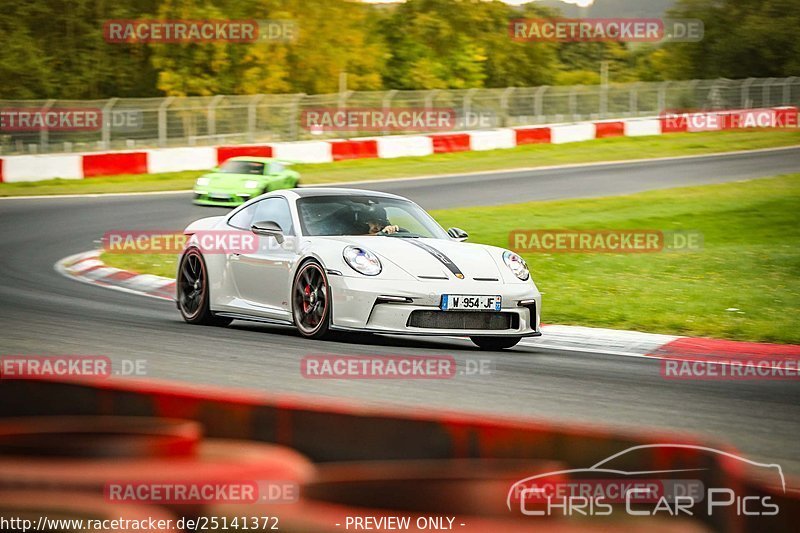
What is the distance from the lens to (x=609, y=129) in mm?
37219

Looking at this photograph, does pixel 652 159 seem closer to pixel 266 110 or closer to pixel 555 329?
pixel 266 110

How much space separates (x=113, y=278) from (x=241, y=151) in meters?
14.5

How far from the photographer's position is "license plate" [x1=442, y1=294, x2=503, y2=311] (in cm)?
888

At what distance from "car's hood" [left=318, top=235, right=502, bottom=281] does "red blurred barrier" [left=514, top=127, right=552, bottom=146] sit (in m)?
25.7

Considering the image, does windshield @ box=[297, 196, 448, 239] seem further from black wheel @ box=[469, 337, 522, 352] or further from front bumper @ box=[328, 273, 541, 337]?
black wheel @ box=[469, 337, 522, 352]

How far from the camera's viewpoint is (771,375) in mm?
8164

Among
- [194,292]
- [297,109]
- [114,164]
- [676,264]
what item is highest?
[297,109]

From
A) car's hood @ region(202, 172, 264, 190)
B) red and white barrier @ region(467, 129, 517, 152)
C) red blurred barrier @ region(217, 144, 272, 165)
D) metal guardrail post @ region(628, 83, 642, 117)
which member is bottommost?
car's hood @ region(202, 172, 264, 190)

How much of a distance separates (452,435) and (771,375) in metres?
4.68

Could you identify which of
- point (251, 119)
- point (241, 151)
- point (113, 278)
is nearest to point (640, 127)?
point (251, 119)

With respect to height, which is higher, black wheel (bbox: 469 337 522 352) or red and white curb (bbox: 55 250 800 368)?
black wheel (bbox: 469 337 522 352)

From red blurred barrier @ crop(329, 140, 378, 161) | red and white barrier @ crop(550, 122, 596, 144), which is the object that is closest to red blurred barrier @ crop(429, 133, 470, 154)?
red blurred barrier @ crop(329, 140, 378, 161)

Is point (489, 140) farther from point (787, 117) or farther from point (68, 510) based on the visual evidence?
point (68, 510)

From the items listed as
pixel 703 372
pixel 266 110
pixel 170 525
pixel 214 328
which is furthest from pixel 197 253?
pixel 266 110
